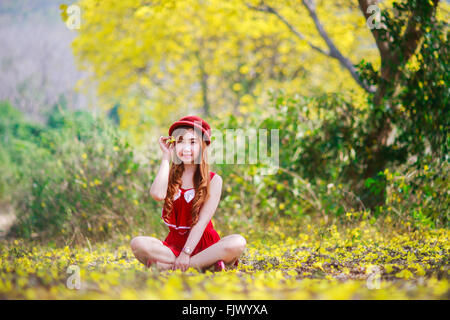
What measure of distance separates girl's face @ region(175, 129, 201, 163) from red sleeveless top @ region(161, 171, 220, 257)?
0.21m

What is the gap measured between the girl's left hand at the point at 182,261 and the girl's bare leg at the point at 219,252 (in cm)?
9

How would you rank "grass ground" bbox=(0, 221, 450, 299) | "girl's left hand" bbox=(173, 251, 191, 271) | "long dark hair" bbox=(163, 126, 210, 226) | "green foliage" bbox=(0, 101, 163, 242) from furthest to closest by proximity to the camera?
"green foliage" bbox=(0, 101, 163, 242) < "long dark hair" bbox=(163, 126, 210, 226) < "girl's left hand" bbox=(173, 251, 191, 271) < "grass ground" bbox=(0, 221, 450, 299)

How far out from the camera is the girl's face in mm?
2771

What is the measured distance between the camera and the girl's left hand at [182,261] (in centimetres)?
257

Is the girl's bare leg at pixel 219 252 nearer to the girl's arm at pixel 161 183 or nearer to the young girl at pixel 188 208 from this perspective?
the young girl at pixel 188 208

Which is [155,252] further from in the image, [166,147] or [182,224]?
[166,147]

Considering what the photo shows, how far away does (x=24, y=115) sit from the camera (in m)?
12.0

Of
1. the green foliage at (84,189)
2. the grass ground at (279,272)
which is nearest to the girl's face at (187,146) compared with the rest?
the grass ground at (279,272)

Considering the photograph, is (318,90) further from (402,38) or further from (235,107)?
(235,107)

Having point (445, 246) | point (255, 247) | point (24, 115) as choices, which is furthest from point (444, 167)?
point (24, 115)

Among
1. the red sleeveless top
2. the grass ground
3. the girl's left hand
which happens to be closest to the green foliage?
the grass ground

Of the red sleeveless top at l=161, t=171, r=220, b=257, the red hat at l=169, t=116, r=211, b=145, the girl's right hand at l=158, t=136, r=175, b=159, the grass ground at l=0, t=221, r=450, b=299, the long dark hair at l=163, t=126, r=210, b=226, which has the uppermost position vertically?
the red hat at l=169, t=116, r=211, b=145

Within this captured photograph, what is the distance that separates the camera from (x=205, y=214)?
267cm

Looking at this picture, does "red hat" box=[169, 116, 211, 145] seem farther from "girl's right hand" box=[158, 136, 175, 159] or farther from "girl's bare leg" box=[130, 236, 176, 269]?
"girl's bare leg" box=[130, 236, 176, 269]
